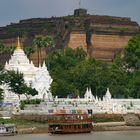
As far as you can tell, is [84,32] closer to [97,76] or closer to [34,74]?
[34,74]

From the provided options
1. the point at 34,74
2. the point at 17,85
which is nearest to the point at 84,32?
the point at 34,74

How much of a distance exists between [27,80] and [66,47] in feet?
126

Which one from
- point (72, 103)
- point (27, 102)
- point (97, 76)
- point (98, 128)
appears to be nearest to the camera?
point (98, 128)

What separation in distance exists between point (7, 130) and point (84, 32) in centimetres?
6818

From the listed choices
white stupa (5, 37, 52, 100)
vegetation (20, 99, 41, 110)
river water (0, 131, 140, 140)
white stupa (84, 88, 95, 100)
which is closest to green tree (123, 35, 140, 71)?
white stupa (5, 37, 52, 100)

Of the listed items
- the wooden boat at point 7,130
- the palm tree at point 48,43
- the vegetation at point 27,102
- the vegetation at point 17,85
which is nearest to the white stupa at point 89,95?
the vegetation at point 17,85

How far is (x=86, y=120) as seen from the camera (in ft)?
327

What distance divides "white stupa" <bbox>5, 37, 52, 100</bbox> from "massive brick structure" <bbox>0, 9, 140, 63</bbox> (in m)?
32.9

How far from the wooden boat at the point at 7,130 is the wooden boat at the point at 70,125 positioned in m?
4.01

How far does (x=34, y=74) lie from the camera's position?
126688 millimetres

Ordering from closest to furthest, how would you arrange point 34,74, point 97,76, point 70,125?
point 70,125 < point 97,76 < point 34,74

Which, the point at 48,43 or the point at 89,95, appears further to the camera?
the point at 48,43

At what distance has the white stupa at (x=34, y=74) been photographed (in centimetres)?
12162

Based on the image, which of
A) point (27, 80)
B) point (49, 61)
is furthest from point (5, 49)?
point (27, 80)
